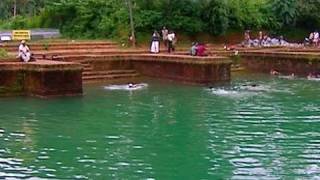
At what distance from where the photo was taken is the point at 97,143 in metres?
14.9

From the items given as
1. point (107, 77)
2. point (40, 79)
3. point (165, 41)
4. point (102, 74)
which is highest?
point (165, 41)

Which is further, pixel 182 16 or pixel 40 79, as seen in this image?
pixel 182 16

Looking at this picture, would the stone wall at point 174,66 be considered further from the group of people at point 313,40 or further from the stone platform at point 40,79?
the group of people at point 313,40

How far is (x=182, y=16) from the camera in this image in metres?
37.0

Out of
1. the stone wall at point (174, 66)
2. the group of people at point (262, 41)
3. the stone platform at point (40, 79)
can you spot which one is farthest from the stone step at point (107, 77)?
the group of people at point (262, 41)

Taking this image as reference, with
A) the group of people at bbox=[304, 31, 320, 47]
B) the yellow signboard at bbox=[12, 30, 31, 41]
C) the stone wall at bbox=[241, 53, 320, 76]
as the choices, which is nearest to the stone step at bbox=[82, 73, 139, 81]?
the stone wall at bbox=[241, 53, 320, 76]

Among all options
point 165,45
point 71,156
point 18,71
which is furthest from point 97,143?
point 165,45

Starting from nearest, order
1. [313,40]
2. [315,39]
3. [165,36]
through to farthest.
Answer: [165,36]
[315,39]
[313,40]

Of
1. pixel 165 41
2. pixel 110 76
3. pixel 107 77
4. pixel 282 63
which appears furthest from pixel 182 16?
pixel 107 77

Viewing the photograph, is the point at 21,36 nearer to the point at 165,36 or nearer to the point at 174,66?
the point at 165,36

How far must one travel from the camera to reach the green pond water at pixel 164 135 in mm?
12367

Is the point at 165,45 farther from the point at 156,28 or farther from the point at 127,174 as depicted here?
the point at 127,174

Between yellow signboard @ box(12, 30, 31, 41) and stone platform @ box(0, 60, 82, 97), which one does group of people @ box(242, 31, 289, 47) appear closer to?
yellow signboard @ box(12, 30, 31, 41)

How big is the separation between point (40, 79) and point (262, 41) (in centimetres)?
1831
